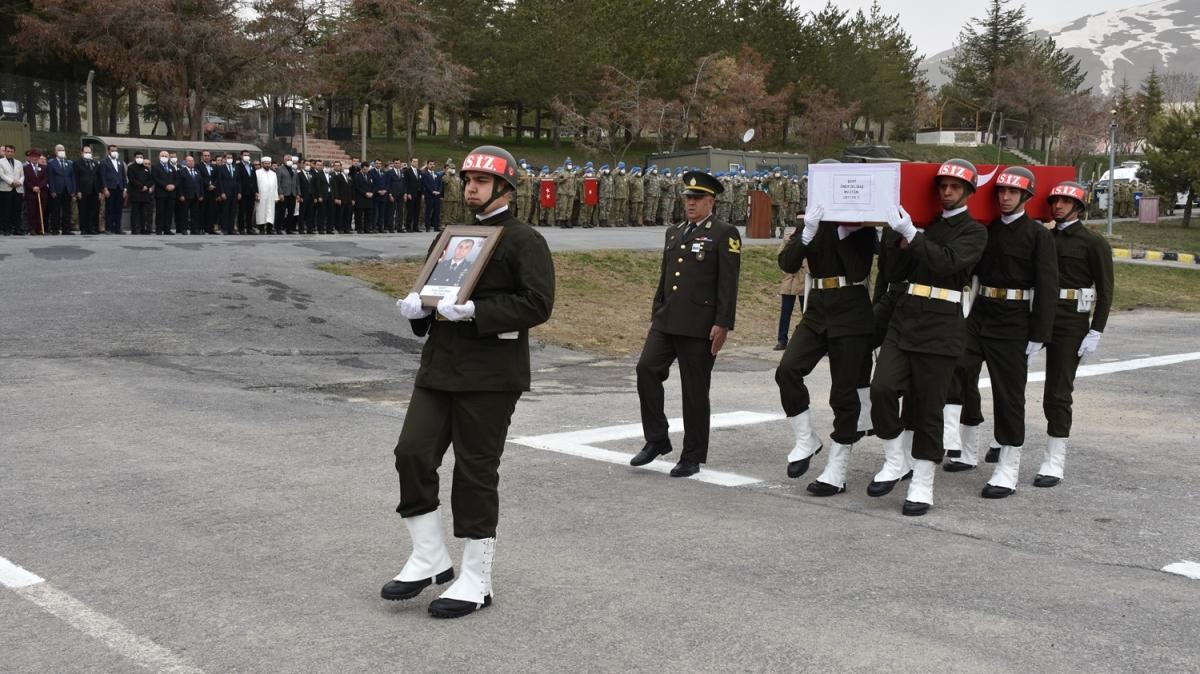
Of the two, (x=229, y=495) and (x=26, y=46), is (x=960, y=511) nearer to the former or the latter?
(x=229, y=495)

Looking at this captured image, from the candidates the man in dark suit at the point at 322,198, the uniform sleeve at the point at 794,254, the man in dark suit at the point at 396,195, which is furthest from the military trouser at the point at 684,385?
the man in dark suit at the point at 396,195

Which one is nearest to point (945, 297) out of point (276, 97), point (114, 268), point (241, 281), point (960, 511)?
point (960, 511)

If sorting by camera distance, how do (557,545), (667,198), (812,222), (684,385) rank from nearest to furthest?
(557,545)
(812,222)
(684,385)
(667,198)

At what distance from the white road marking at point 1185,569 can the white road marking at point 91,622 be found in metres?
4.69

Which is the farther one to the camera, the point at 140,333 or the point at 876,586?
the point at 140,333

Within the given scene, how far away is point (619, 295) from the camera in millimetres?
19906

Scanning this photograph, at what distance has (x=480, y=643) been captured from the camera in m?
4.79

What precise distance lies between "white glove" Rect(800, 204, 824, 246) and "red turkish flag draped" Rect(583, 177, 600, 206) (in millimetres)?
24442

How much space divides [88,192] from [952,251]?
1935cm

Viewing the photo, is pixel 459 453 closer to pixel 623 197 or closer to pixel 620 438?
pixel 620 438

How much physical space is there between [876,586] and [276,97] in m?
44.8

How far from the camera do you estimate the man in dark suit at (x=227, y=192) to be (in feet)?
78.3

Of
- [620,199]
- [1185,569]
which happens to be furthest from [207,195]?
[1185,569]

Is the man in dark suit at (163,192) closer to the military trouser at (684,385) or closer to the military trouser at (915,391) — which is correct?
the military trouser at (684,385)
